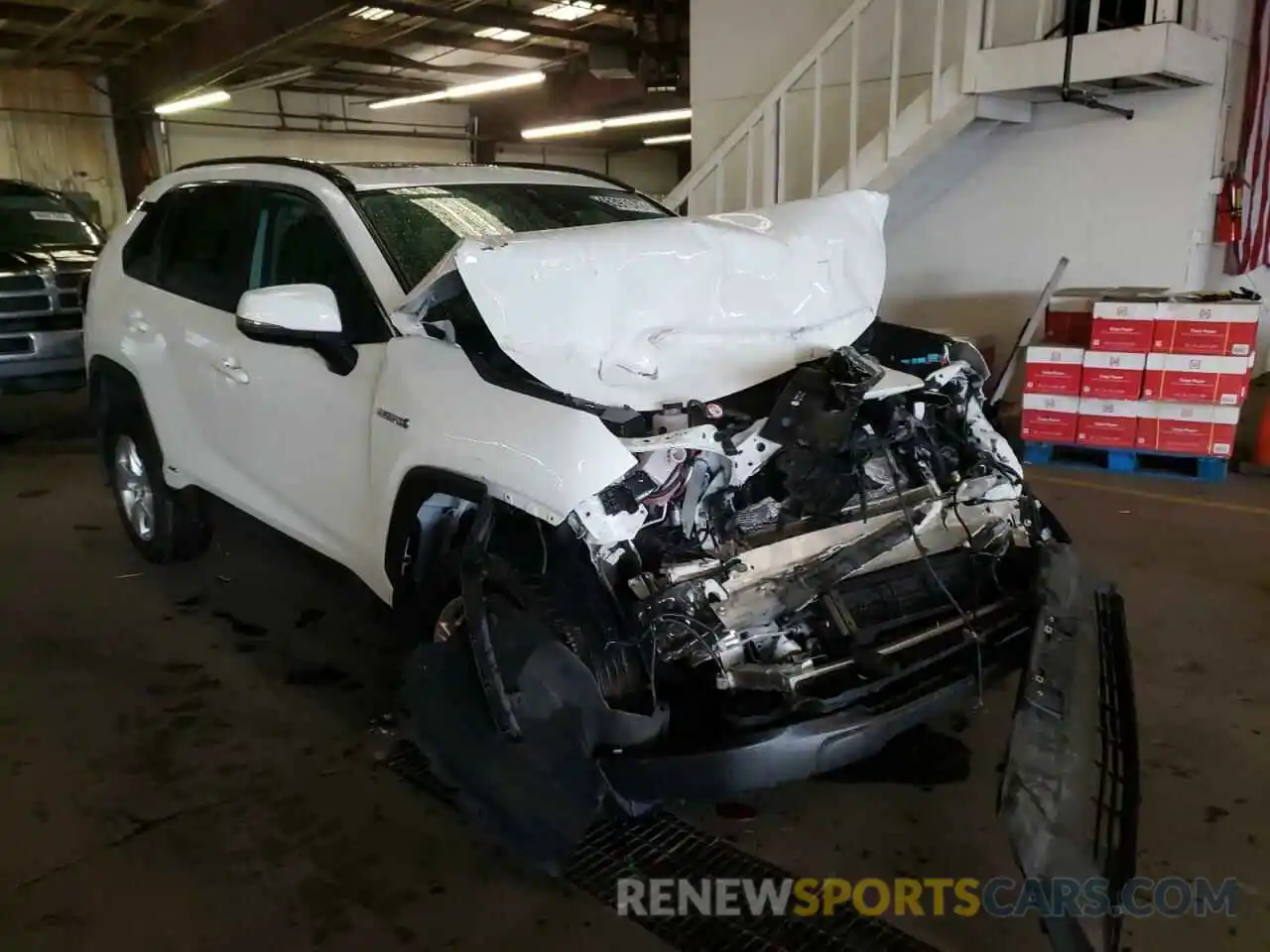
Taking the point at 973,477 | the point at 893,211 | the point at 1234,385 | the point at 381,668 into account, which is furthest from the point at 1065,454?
the point at 381,668

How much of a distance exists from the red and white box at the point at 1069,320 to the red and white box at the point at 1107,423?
411mm

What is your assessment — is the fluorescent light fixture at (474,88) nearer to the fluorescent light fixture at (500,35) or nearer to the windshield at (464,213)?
the fluorescent light fixture at (500,35)

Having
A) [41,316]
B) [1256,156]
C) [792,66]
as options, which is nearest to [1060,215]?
[1256,156]

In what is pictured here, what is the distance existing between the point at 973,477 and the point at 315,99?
1624cm

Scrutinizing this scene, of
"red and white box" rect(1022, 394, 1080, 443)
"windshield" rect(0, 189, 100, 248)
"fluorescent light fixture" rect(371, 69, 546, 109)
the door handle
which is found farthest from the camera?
"fluorescent light fixture" rect(371, 69, 546, 109)

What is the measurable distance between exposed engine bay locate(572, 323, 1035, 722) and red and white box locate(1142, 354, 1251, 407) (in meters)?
3.62

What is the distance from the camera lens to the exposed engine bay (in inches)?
→ 88.2

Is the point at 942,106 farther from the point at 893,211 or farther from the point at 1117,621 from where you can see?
the point at 1117,621

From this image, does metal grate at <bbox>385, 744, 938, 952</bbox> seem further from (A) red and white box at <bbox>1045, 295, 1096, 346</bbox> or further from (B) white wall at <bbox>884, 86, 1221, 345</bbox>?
(B) white wall at <bbox>884, 86, 1221, 345</bbox>

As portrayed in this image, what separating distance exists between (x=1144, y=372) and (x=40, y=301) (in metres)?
7.69

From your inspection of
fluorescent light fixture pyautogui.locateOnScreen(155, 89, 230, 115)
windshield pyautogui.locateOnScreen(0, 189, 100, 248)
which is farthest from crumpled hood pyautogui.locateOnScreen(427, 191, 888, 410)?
fluorescent light fixture pyautogui.locateOnScreen(155, 89, 230, 115)

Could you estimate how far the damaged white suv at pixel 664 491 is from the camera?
2.18m

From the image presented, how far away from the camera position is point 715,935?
2.28 m

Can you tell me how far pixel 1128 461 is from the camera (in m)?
6.12
